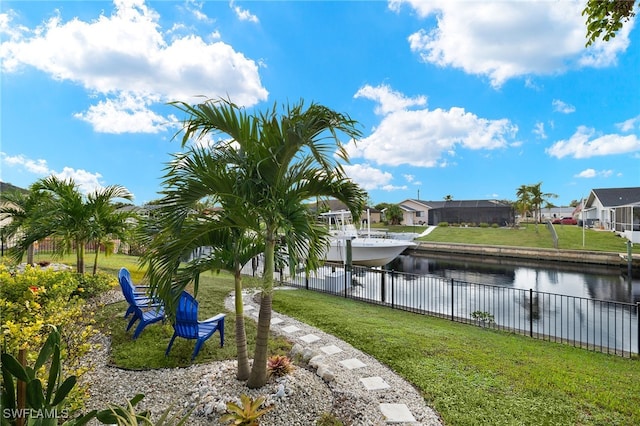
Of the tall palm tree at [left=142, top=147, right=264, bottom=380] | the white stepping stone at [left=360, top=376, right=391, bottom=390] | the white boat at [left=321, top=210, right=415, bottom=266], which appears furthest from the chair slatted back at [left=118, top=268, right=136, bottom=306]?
the white boat at [left=321, top=210, right=415, bottom=266]

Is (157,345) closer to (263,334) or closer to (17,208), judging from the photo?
(263,334)

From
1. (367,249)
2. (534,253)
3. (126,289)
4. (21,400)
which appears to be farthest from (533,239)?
(21,400)

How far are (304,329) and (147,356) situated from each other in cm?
244

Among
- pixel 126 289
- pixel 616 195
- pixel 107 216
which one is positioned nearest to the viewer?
pixel 126 289

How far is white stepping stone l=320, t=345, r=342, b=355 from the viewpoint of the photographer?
4.46m

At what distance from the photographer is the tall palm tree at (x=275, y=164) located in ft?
9.34

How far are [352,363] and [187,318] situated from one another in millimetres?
2210

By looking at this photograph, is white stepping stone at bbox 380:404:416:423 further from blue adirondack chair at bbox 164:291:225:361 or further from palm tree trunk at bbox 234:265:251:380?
blue adirondack chair at bbox 164:291:225:361

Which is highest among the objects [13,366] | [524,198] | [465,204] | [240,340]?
[524,198]

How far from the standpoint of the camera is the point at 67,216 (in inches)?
250

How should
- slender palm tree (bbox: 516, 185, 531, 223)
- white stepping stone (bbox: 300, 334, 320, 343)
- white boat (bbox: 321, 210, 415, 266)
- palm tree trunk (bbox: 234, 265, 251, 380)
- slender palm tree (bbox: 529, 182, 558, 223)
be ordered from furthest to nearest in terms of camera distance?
slender palm tree (bbox: 516, 185, 531, 223), slender palm tree (bbox: 529, 182, 558, 223), white boat (bbox: 321, 210, 415, 266), white stepping stone (bbox: 300, 334, 320, 343), palm tree trunk (bbox: 234, 265, 251, 380)

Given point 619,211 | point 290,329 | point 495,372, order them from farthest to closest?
point 619,211 < point 290,329 < point 495,372

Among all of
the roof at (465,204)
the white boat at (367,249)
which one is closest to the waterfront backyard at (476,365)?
the white boat at (367,249)

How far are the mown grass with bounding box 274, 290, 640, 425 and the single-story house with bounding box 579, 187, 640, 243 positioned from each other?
70.6 feet
